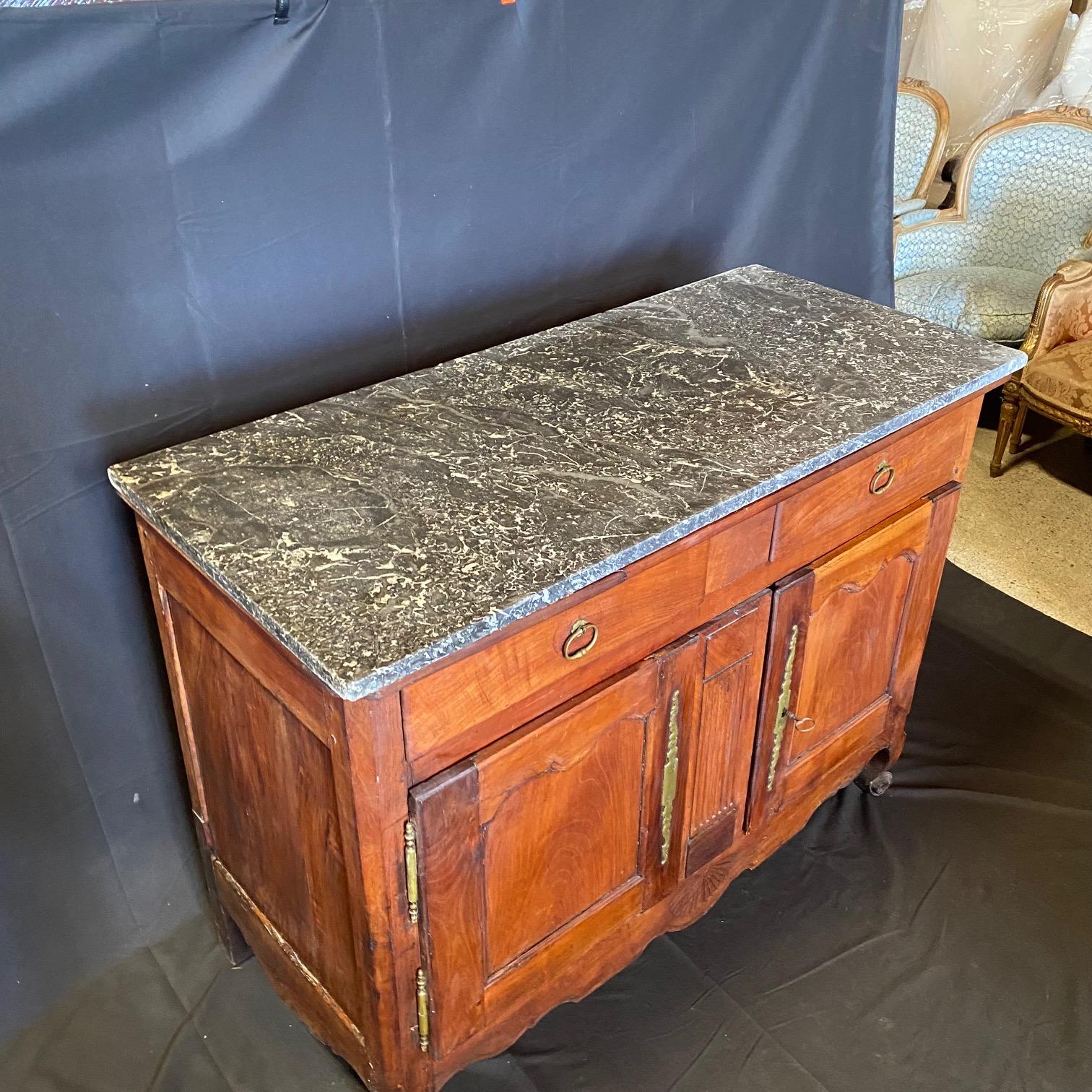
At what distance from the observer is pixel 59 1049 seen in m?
1.44

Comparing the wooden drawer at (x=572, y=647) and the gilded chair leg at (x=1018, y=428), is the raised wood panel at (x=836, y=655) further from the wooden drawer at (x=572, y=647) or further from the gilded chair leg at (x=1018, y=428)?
the gilded chair leg at (x=1018, y=428)

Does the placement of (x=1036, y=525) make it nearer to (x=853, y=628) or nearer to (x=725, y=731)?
(x=853, y=628)

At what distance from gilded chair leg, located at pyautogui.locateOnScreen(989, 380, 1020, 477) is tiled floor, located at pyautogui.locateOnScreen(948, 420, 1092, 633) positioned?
35 millimetres

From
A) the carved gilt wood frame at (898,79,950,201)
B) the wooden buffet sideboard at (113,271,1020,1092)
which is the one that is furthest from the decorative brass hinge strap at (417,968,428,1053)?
the carved gilt wood frame at (898,79,950,201)

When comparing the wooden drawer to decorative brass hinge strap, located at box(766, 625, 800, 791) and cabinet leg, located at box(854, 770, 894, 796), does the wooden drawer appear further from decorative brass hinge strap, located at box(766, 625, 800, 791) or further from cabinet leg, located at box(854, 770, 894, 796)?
cabinet leg, located at box(854, 770, 894, 796)

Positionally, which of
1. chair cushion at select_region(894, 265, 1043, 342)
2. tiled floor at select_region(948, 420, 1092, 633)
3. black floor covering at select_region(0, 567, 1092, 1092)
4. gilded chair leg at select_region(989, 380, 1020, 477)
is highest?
chair cushion at select_region(894, 265, 1043, 342)

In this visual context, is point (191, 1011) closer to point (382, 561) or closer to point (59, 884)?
point (59, 884)

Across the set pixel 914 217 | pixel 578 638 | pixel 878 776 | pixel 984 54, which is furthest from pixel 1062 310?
pixel 578 638

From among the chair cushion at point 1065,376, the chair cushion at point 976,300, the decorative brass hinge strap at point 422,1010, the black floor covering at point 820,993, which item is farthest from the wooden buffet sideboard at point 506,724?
the chair cushion at point 976,300

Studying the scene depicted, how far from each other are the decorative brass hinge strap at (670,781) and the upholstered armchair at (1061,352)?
5.64 ft

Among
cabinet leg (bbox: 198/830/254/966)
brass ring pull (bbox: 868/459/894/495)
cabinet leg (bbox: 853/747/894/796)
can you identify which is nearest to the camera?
brass ring pull (bbox: 868/459/894/495)

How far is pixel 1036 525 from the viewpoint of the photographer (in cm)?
262

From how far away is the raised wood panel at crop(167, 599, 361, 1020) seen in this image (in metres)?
1.08

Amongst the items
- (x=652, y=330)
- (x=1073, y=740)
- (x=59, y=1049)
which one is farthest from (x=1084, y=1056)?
(x=59, y=1049)
